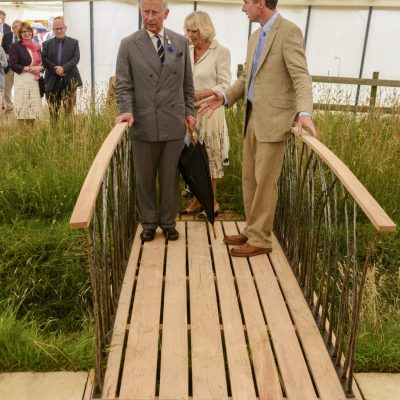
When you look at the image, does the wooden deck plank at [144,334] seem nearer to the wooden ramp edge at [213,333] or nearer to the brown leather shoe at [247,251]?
the wooden ramp edge at [213,333]

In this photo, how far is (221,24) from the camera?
37.7 feet

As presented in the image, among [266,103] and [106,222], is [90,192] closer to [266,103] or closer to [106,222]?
[106,222]

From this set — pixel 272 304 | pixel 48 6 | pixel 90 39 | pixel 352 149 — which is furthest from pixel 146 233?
pixel 48 6

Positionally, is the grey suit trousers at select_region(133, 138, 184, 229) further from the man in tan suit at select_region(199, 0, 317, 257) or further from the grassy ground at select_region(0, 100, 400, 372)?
the grassy ground at select_region(0, 100, 400, 372)

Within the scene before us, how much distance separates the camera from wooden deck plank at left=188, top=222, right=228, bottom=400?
7.69 ft

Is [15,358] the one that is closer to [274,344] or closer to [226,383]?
[226,383]

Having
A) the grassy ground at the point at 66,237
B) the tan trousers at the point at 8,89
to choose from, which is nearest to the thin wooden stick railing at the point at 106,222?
the grassy ground at the point at 66,237

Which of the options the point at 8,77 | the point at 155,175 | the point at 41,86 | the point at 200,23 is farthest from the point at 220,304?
the point at 8,77

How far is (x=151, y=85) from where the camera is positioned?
3.44 metres

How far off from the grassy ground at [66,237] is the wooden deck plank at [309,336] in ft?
1.18

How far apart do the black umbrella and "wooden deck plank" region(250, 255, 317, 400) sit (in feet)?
2.11

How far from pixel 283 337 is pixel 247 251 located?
0.98 meters

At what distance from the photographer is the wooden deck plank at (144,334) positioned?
2.31 m

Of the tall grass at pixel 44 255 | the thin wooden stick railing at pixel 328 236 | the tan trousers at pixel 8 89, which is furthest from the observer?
the tan trousers at pixel 8 89
